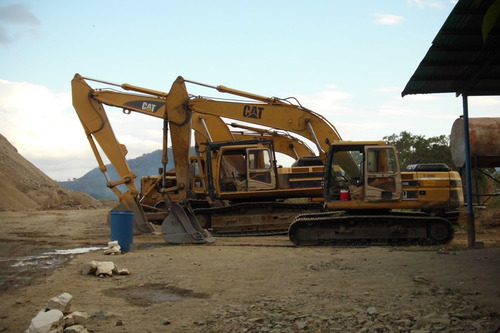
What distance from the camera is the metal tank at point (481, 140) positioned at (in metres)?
12.2

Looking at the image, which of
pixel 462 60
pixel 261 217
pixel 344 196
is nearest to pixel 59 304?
pixel 462 60

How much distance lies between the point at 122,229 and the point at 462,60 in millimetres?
7395

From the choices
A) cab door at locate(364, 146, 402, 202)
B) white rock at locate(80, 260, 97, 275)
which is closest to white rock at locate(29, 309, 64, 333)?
white rock at locate(80, 260, 97, 275)

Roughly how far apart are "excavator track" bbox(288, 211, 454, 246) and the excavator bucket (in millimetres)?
2286

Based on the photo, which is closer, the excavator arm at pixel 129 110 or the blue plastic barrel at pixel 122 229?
the blue plastic barrel at pixel 122 229

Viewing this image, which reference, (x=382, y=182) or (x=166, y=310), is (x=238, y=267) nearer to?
(x=166, y=310)

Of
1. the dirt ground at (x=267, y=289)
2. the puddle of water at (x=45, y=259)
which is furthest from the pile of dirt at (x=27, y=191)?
the dirt ground at (x=267, y=289)

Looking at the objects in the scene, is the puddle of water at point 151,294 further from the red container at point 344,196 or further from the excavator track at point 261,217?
the excavator track at point 261,217

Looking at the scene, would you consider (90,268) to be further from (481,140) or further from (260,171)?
(481,140)

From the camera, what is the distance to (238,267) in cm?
945

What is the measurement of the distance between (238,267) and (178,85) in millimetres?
7632

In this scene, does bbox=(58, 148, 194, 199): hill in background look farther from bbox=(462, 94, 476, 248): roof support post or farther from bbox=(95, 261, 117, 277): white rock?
bbox=(95, 261, 117, 277): white rock

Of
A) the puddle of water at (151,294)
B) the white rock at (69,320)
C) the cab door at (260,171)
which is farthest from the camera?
the cab door at (260,171)

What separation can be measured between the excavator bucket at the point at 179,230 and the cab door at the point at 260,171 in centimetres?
305
